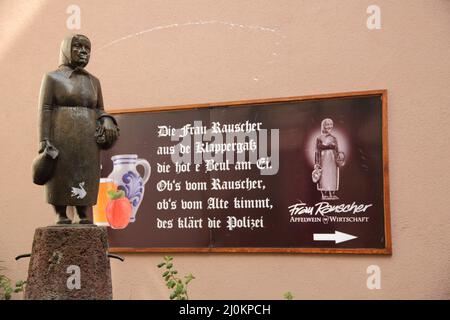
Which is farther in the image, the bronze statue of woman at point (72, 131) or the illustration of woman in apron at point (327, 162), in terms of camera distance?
the illustration of woman in apron at point (327, 162)

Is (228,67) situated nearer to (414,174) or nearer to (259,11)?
(259,11)

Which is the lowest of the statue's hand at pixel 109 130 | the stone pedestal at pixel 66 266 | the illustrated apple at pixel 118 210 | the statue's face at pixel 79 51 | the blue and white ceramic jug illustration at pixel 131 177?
the stone pedestal at pixel 66 266

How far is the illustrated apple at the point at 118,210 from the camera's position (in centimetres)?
628

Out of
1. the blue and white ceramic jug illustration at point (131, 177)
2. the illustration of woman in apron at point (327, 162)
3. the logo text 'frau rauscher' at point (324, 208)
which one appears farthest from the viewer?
the blue and white ceramic jug illustration at point (131, 177)

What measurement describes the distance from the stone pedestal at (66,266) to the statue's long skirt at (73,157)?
0.19m

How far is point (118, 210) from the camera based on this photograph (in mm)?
6320

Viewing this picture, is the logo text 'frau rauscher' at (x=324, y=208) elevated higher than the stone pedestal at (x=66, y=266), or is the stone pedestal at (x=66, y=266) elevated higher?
the logo text 'frau rauscher' at (x=324, y=208)

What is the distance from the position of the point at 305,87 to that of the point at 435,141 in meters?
1.10

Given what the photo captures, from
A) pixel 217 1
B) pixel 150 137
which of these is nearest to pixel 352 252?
pixel 150 137

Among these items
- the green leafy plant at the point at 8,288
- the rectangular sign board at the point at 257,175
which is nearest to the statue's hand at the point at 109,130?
the green leafy plant at the point at 8,288

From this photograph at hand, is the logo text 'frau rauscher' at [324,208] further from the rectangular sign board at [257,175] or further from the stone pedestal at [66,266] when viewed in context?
the stone pedestal at [66,266]

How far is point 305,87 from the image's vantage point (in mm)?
5844

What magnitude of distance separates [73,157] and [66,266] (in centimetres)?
62

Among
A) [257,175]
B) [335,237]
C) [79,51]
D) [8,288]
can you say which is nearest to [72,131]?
[79,51]
